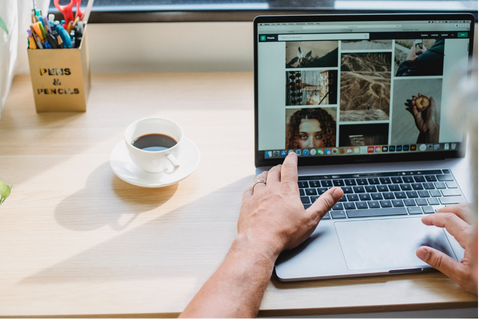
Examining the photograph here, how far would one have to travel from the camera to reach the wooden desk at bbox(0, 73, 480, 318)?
2.12 ft

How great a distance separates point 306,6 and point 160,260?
891mm

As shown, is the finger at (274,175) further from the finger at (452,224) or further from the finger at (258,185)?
the finger at (452,224)

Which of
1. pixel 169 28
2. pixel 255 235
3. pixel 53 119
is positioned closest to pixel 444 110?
pixel 255 235

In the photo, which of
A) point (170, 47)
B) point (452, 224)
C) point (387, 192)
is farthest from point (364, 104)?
point (170, 47)

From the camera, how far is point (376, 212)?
0.78m

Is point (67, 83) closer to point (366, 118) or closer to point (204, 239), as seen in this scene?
point (204, 239)

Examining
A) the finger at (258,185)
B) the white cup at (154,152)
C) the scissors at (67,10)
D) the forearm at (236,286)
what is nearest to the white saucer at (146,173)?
the white cup at (154,152)

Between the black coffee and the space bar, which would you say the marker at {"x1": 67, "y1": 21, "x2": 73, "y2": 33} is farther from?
the space bar

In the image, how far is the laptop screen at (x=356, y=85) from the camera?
855 mm

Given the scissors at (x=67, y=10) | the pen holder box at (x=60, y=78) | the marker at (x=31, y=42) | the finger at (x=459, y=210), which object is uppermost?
the scissors at (x=67, y=10)

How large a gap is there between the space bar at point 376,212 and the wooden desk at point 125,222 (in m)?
0.12

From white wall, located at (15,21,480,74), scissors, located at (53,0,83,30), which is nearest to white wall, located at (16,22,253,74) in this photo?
white wall, located at (15,21,480,74)

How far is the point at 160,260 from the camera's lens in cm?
71

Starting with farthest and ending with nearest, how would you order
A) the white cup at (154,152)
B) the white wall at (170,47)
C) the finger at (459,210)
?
1. the white wall at (170,47)
2. the white cup at (154,152)
3. the finger at (459,210)
